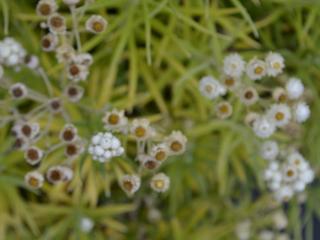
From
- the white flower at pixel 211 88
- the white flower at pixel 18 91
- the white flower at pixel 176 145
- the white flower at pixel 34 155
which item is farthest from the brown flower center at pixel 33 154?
the white flower at pixel 211 88

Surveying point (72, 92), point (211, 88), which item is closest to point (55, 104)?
point (72, 92)

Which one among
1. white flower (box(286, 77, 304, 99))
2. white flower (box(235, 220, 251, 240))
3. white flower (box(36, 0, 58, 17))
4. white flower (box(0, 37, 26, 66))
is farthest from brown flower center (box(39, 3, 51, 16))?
white flower (box(235, 220, 251, 240))

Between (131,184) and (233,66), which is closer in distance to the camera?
(131,184)

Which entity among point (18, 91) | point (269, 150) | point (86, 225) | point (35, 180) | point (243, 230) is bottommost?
point (243, 230)

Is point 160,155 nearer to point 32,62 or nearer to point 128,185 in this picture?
point 128,185

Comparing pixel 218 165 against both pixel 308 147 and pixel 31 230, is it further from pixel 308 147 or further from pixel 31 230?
pixel 31 230

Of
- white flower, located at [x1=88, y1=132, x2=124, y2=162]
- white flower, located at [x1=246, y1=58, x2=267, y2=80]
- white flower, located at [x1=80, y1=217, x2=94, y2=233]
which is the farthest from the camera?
→ white flower, located at [x1=80, y1=217, x2=94, y2=233]

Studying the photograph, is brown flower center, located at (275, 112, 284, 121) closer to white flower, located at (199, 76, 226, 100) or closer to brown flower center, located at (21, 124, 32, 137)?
white flower, located at (199, 76, 226, 100)
